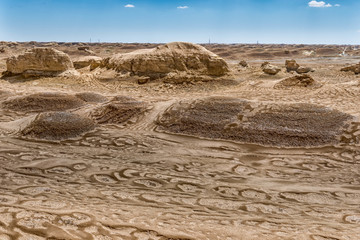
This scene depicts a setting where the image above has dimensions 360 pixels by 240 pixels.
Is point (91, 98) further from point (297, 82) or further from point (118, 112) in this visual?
point (297, 82)

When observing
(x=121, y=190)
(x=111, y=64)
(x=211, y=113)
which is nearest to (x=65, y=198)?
(x=121, y=190)

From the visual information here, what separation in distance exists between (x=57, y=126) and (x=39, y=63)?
760cm

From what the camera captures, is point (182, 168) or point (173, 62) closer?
point (182, 168)

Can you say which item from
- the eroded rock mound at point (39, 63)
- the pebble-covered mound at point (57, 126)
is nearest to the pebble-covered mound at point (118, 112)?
the pebble-covered mound at point (57, 126)

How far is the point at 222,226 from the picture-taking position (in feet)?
7.89

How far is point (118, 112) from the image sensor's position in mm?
7086

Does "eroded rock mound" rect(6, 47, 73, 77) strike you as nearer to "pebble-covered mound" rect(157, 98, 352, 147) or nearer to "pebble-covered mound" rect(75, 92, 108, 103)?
"pebble-covered mound" rect(75, 92, 108, 103)

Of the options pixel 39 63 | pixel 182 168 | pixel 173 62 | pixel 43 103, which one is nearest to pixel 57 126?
pixel 43 103

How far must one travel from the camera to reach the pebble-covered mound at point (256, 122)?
561cm

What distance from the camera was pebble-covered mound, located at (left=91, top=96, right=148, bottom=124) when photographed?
22.6 feet

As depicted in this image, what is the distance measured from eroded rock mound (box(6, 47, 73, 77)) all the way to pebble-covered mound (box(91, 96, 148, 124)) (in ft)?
20.7

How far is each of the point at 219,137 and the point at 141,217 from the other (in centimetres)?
352

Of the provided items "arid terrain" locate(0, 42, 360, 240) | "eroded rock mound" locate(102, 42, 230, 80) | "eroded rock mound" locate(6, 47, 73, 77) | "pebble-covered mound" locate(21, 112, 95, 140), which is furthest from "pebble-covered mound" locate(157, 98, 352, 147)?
"eroded rock mound" locate(6, 47, 73, 77)

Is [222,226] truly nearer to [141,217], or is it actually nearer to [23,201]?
[141,217]
